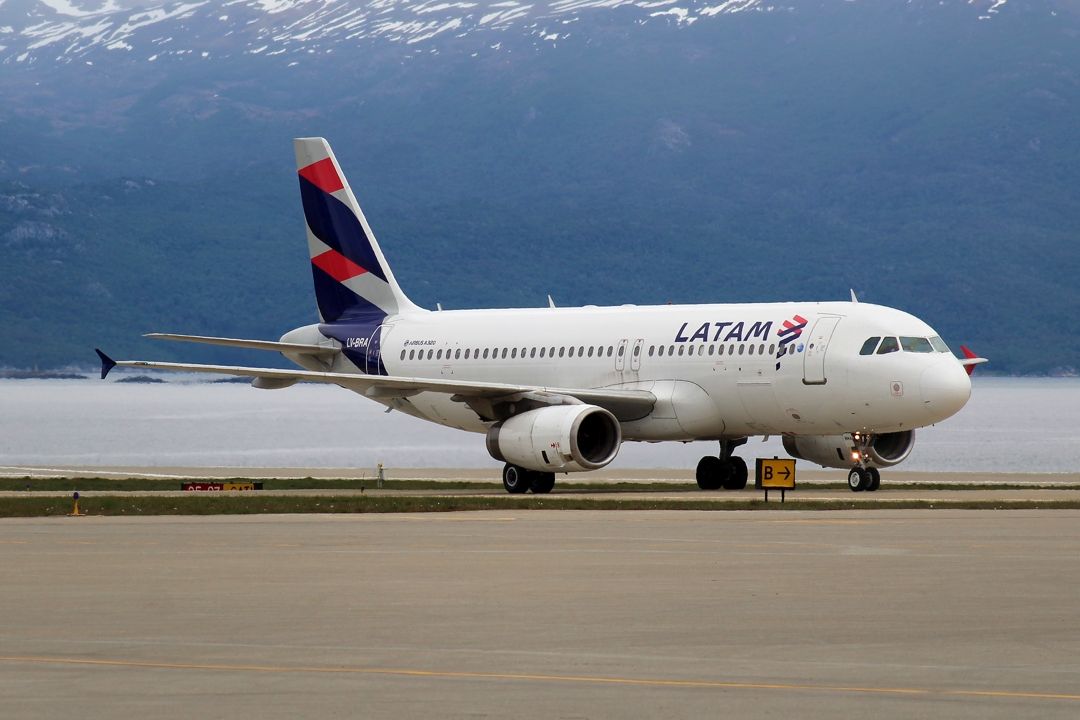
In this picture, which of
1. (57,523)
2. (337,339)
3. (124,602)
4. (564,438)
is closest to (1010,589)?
(124,602)

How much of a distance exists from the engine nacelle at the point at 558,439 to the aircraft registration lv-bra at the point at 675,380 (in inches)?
1.4

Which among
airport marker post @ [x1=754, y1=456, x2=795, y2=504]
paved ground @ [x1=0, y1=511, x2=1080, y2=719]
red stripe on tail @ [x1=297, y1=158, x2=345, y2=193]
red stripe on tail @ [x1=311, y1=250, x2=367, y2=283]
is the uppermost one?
red stripe on tail @ [x1=297, y1=158, x2=345, y2=193]

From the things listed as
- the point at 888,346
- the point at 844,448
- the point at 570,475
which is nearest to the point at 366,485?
the point at 570,475

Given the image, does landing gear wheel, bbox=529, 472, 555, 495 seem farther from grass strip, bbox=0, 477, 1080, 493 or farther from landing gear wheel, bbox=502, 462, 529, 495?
grass strip, bbox=0, 477, 1080, 493

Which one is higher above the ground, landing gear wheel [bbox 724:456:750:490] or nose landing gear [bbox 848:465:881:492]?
landing gear wheel [bbox 724:456:750:490]

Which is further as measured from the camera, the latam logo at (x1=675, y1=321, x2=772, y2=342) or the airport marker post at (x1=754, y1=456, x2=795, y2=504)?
the latam logo at (x1=675, y1=321, x2=772, y2=342)

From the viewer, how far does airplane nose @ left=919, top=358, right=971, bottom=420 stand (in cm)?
3612

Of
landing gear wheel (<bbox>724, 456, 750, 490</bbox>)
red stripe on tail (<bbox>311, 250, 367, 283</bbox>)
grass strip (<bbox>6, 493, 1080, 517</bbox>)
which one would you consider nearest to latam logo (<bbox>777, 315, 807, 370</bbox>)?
A: landing gear wheel (<bbox>724, 456, 750, 490</bbox>)

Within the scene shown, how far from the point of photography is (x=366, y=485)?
43.0 metres

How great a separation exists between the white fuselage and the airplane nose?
18mm

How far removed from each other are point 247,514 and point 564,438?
29.3 ft

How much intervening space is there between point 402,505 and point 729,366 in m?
9.60

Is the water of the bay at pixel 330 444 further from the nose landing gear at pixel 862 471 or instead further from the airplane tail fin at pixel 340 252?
the nose landing gear at pixel 862 471

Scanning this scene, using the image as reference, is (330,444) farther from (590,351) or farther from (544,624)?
(544,624)
